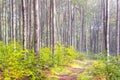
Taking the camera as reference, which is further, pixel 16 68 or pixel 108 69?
pixel 108 69

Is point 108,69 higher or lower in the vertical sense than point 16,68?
lower

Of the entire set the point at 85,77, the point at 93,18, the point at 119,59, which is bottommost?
the point at 85,77

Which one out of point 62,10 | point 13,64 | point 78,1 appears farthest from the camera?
point 62,10

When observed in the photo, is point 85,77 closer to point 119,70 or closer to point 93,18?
point 119,70

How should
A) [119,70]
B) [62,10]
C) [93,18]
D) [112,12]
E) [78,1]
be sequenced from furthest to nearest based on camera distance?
[93,18]
[112,12]
[62,10]
[78,1]
[119,70]

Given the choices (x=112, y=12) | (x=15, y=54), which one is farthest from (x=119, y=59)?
(x=112, y=12)

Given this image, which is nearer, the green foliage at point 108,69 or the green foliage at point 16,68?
the green foliage at point 16,68

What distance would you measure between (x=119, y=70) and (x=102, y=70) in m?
0.73

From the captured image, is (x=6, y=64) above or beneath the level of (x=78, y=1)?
beneath

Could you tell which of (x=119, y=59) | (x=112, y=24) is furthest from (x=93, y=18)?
(x=119, y=59)

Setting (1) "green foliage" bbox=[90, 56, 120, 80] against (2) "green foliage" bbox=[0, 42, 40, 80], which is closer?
(2) "green foliage" bbox=[0, 42, 40, 80]

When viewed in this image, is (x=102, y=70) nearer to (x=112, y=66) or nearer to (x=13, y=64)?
(x=112, y=66)

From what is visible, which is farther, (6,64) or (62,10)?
(62,10)

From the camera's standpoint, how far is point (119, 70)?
385 inches
